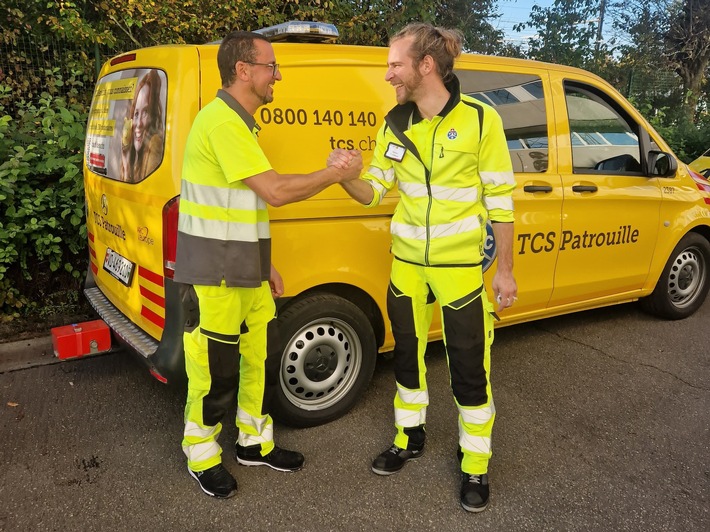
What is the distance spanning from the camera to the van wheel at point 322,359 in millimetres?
2969

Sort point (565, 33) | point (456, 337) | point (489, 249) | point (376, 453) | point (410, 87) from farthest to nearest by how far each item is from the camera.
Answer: point (565, 33), point (489, 249), point (376, 453), point (456, 337), point (410, 87)

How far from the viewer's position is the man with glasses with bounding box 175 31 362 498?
2.29m

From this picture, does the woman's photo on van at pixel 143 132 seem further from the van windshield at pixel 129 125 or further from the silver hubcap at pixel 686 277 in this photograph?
the silver hubcap at pixel 686 277

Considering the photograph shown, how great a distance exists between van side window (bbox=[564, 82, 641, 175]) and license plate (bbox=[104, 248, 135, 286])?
285 cm

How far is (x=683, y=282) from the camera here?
4996mm

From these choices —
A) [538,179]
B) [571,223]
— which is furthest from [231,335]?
[571,223]

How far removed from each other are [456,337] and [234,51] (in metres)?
1.53

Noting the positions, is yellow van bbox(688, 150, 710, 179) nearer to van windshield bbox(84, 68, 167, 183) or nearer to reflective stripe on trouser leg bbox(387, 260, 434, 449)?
reflective stripe on trouser leg bbox(387, 260, 434, 449)

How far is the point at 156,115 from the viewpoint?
2.69 meters

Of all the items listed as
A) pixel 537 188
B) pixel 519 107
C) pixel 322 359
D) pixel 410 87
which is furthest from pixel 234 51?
pixel 537 188

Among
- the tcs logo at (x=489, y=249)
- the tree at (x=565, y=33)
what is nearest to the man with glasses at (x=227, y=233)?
the tcs logo at (x=489, y=249)

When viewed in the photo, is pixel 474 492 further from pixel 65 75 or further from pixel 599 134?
pixel 65 75

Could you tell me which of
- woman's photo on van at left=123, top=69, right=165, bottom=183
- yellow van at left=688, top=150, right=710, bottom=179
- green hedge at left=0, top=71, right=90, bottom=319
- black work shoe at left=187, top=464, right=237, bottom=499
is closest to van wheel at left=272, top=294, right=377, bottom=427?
black work shoe at left=187, top=464, right=237, bottom=499

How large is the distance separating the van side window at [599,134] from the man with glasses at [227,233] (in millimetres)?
2142
